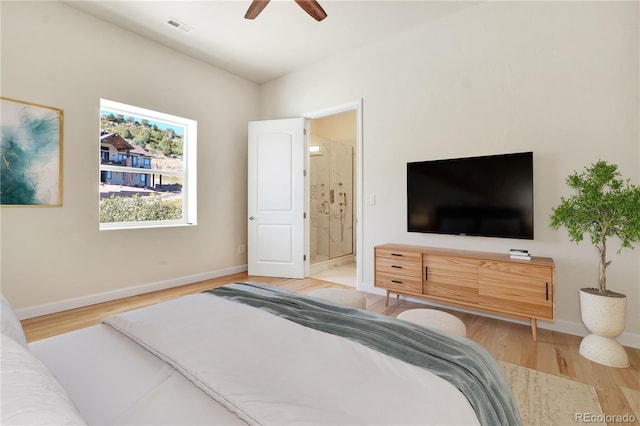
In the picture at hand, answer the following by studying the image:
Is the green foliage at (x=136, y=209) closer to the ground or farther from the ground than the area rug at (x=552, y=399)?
farther from the ground

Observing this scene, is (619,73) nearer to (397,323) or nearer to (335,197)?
(397,323)

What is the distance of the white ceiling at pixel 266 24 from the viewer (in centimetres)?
289

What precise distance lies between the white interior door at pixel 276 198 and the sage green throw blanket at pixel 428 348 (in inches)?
111

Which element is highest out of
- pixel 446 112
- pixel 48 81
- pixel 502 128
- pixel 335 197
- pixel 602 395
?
pixel 48 81

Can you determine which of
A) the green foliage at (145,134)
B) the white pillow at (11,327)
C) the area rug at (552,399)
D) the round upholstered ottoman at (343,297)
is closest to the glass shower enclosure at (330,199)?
the green foliage at (145,134)

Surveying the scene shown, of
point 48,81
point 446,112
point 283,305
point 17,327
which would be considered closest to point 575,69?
point 446,112

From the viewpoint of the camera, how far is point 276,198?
433cm

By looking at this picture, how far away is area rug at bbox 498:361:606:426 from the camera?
4.90 ft

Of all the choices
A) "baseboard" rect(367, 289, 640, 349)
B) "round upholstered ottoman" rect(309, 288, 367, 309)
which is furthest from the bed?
"baseboard" rect(367, 289, 640, 349)

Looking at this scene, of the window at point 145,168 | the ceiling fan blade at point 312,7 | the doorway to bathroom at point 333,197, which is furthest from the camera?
the doorway to bathroom at point 333,197

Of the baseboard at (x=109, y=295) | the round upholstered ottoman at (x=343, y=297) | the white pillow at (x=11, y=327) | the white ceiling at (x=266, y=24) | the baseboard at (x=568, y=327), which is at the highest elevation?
the white ceiling at (x=266, y=24)

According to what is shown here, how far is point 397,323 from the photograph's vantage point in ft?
3.92

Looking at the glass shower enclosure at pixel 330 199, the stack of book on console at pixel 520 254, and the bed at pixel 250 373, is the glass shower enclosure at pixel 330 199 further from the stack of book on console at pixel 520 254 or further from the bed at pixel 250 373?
the bed at pixel 250 373

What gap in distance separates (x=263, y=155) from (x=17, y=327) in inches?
142
